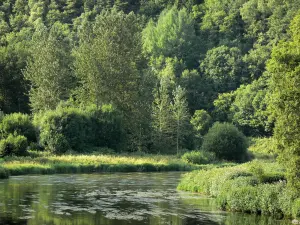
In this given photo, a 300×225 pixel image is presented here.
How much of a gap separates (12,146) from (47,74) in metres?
27.8

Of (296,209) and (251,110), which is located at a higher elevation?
(251,110)

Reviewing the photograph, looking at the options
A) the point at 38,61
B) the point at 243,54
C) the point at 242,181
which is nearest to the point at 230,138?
the point at 38,61

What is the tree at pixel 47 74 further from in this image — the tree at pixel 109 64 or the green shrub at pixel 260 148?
the green shrub at pixel 260 148

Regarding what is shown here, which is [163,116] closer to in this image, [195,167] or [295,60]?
[195,167]

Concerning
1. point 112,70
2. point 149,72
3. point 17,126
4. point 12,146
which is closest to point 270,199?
point 12,146

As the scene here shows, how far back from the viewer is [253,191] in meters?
38.1

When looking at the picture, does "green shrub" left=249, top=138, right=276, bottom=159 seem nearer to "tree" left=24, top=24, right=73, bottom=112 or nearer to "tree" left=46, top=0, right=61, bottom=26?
"tree" left=24, top=24, right=73, bottom=112

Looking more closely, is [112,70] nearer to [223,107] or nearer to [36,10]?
[223,107]

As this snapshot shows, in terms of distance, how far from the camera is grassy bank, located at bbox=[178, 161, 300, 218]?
3566 centimetres

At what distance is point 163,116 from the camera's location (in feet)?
330

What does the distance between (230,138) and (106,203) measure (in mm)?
48701

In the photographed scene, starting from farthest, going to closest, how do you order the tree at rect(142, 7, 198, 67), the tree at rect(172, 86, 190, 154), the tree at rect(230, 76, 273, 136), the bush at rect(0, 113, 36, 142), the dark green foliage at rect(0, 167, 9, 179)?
the tree at rect(142, 7, 198, 67) < the tree at rect(230, 76, 273, 136) < the tree at rect(172, 86, 190, 154) < the bush at rect(0, 113, 36, 142) < the dark green foliage at rect(0, 167, 9, 179)

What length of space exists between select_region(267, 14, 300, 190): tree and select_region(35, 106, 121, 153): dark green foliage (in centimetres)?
4846

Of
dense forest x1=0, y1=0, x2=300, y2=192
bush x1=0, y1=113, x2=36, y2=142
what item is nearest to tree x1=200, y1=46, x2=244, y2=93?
dense forest x1=0, y1=0, x2=300, y2=192
